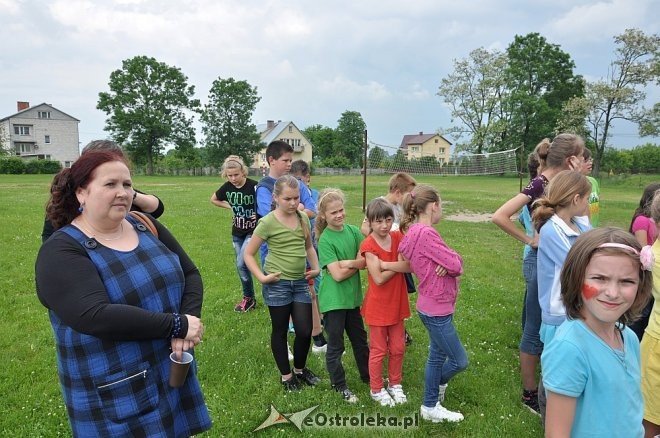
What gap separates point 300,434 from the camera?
3258mm

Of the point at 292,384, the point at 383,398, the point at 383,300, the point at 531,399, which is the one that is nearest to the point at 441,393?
the point at 383,398

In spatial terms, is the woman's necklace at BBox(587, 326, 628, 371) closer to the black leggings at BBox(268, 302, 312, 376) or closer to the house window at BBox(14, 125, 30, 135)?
the black leggings at BBox(268, 302, 312, 376)

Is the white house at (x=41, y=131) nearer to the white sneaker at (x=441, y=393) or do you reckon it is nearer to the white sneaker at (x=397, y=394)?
the white sneaker at (x=397, y=394)

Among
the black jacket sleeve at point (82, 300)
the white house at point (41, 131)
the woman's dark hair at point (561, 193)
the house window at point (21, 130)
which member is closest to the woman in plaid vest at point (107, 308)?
the black jacket sleeve at point (82, 300)

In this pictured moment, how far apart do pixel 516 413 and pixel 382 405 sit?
1.06 meters

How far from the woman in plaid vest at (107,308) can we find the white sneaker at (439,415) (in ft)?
6.77

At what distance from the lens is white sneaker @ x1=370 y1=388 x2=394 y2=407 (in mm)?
3576

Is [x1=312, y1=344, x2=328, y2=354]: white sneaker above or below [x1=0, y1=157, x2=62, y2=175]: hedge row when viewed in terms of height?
below

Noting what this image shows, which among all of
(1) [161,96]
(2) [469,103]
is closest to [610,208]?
(2) [469,103]

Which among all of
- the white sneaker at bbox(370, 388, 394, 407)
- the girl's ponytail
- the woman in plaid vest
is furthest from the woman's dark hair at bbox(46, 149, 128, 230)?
the white sneaker at bbox(370, 388, 394, 407)

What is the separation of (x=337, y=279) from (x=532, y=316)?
157 centimetres

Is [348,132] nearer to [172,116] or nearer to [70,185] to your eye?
[172,116]

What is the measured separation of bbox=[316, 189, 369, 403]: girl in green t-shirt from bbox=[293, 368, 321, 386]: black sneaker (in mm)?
259

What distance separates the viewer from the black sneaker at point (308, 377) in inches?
156
